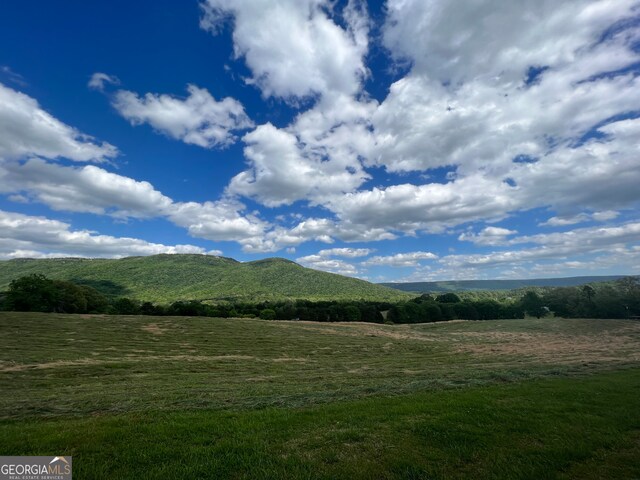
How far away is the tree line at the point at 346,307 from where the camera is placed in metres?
76.8

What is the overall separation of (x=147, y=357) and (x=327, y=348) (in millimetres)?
24252

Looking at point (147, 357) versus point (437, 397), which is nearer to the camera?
point (437, 397)

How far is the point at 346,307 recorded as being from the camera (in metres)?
116

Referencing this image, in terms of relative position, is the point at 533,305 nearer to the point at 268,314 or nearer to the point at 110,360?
the point at 268,314

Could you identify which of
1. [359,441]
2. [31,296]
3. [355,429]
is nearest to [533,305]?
[355,429]

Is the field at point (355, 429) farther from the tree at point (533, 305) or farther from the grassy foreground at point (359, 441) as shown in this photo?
the tree at point (533, 305)

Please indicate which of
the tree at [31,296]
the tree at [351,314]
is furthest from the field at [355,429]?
the tree at [351,314]

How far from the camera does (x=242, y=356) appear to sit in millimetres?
40688

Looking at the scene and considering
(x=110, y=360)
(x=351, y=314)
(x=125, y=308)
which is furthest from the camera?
(x=351, y=314)

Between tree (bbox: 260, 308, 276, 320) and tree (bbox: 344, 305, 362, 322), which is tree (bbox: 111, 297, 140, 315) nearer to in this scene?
tree (bbox: 260, 308, 276, 320)

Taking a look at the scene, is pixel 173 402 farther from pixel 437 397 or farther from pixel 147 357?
pixel 147 357

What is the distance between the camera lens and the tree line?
76.8 m

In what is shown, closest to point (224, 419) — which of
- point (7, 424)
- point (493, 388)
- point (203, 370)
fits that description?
point (7, 424)

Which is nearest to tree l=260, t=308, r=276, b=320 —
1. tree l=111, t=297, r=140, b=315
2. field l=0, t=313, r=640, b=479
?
tree l=111, t=297, r=140, b=315
